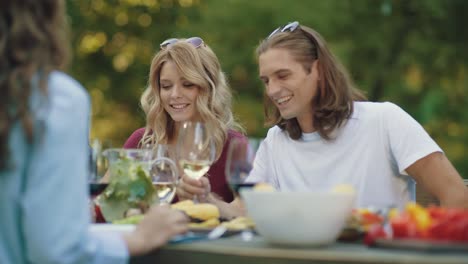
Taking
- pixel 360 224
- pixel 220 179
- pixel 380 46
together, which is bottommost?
pixel 220 179

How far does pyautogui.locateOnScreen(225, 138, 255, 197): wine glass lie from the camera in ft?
8.43

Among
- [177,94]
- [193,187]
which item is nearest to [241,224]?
[193,187]

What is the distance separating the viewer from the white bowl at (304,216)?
2176 mm

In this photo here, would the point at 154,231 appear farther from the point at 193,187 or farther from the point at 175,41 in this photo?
the point at 175,41

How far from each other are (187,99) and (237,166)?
65.2 inches

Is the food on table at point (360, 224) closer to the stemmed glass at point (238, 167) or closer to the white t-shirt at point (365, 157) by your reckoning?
the stemmed glass at point (238, 167)

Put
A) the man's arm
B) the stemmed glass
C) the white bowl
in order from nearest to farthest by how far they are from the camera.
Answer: the white bowl < the stemmed glass < the man's arm

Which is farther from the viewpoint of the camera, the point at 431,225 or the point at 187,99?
the point at 187,99

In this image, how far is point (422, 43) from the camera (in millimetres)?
10969

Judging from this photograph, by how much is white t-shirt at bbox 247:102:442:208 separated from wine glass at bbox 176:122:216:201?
56 centimetres

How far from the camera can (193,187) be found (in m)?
3.10

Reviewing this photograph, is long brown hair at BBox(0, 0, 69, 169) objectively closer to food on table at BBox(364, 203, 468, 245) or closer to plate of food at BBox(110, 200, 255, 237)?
plate of food at BBox(110, 200, 255, 237)

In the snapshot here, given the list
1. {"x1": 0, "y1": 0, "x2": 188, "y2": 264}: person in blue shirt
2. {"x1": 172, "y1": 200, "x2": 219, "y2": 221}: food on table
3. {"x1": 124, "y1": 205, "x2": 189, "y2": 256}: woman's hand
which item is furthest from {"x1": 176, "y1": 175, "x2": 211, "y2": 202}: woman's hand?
{"x1": 0, "y1": 0, "x2": 188, "y2": 264}: person in blue shirt

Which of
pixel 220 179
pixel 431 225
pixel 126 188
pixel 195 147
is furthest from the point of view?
pixel 220 179
